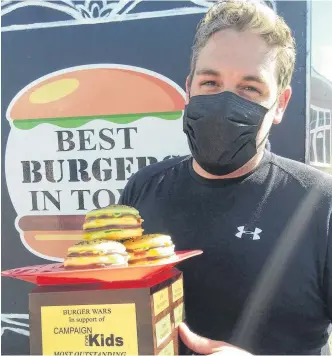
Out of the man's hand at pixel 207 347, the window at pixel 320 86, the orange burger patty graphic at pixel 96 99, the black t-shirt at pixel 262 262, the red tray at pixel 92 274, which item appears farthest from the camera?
the orange burger patty graphic at pixel 96 99

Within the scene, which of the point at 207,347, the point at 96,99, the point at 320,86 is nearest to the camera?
the point at 207,347

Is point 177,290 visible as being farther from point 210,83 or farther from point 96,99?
point 96,99

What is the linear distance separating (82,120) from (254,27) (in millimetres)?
1110

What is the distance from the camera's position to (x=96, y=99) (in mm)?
2309

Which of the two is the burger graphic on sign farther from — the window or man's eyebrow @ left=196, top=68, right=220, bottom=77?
man's eyebrow @ left=196, top=68, right=220, bottom=77

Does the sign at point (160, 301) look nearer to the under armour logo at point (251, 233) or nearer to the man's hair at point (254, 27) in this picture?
the under armour logo at point (251, 233)

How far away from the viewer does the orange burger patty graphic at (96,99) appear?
2.25 meters

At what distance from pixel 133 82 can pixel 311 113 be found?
0.84 meters

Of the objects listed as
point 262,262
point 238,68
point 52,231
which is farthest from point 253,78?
point 52,231

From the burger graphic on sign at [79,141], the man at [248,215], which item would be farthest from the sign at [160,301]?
the burger graphic on sign at [79,141]

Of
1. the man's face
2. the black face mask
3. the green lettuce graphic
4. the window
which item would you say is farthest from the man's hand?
the green lettuce graphic

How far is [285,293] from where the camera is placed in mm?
1439

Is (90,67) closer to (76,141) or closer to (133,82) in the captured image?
(133,82)

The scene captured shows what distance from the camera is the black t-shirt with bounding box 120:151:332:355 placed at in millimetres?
1431
